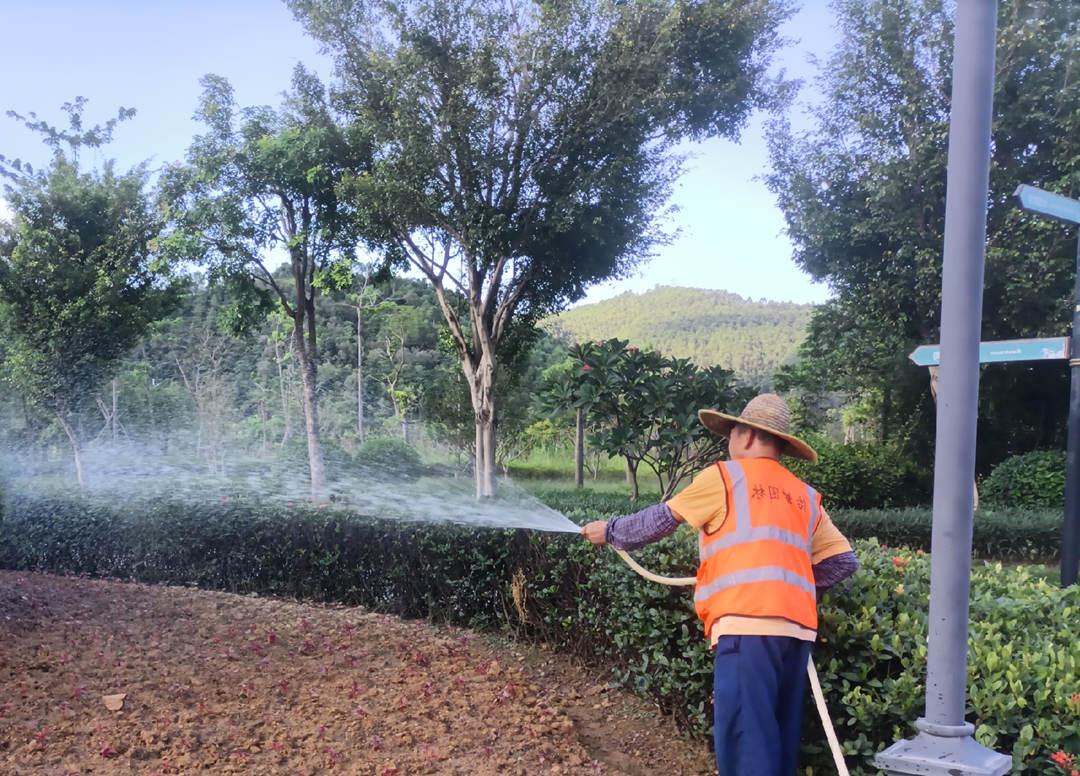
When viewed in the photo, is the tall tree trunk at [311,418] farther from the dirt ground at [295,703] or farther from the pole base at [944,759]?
the pole base at [944,759]

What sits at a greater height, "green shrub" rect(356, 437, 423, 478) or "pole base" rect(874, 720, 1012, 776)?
"pole base" rect(874, 720, 1012, 776)

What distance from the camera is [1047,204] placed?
377 cm

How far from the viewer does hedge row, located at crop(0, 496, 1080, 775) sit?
2.27 m

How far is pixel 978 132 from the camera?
1.86m

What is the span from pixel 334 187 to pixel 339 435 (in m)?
4.61

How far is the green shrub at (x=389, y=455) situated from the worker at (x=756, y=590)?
34.2 ft

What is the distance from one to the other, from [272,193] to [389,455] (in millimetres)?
4409

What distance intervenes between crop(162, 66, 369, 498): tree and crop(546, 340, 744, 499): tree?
5.06 meters

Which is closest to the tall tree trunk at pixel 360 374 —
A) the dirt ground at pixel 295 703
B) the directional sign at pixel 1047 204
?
the dirt ground at pixel 295 703

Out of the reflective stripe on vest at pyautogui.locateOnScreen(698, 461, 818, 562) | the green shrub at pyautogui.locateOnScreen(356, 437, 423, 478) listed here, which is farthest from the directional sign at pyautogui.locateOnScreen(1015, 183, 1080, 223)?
the green shrub at pyautogui.locateOnScreen(356, 437, 423, 478)

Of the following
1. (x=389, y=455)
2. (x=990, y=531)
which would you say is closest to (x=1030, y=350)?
(x=990, y=531)

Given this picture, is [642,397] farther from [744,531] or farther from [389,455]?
[389,455]

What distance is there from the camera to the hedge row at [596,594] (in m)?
2.27

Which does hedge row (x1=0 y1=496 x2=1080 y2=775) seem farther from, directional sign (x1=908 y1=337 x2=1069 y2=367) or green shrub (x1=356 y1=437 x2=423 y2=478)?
green shrub (x1=356 y1=437 x2=423 y2=478)
